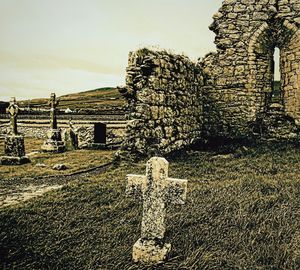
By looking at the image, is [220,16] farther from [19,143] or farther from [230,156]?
[19,143]

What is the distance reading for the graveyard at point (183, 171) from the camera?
12.3ft

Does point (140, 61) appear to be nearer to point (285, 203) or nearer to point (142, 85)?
Result: point (142, 85)

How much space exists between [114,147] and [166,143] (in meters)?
6.00

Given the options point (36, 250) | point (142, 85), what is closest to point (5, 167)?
point (142, 85)

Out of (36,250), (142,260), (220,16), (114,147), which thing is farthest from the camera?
(114,147)

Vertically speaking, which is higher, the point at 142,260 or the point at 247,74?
the point at 247,74

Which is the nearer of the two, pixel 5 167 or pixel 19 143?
pixel 5 167

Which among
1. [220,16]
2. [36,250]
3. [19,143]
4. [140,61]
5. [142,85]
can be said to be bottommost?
[36,250]

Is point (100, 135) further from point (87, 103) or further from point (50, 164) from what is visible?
point (87, 103)

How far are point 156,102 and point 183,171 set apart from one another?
2.75 meters

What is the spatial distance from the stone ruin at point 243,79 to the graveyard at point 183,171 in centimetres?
4

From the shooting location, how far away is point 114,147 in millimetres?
16094

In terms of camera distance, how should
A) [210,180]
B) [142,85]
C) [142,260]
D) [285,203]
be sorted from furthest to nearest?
[142,85]
[210,180]
[285,203]
[142,260]

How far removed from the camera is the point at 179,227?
4348 mm
